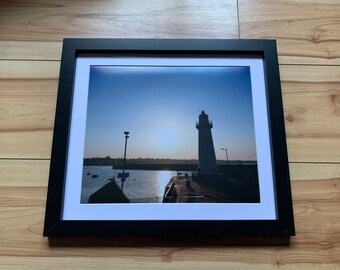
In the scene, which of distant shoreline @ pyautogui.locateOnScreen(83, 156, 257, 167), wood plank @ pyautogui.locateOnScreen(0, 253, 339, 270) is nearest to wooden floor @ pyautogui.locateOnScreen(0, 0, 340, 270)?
wood plank @ pyautogui.locateOnScreen(0, 253, 339, 270)

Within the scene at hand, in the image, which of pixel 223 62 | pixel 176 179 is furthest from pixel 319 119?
pixel 176 179

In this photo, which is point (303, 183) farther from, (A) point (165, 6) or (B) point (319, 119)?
(A) point (165, 6)

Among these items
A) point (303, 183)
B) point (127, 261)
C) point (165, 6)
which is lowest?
point (127, 261)

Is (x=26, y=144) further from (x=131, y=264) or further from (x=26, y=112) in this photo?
(x=131, y=264)

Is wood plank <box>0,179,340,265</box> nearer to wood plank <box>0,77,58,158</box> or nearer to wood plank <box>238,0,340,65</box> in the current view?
wood plank <box>0,77,58,158</box>

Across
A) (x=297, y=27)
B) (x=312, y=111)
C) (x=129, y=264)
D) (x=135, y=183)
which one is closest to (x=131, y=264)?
(x=129, y=264)
